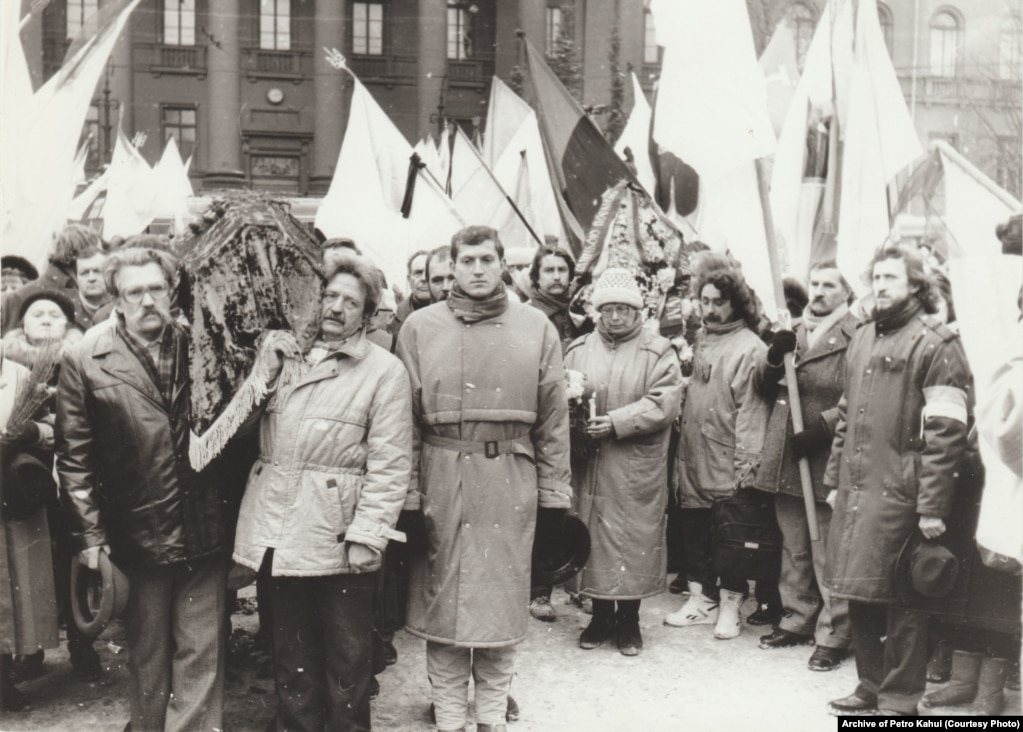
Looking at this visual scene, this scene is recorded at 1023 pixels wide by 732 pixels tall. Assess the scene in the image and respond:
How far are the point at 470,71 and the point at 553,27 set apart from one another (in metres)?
7.98

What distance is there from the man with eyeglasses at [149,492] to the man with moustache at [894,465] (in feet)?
8.48

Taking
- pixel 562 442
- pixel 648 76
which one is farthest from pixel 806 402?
pixel 648 76

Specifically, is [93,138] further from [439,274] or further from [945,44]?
[945,44]

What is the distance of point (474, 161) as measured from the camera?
970 centimetres

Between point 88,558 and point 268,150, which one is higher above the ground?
point 268,150

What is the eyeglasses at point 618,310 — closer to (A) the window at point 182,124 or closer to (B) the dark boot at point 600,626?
(B) the dark boot at point 600,626

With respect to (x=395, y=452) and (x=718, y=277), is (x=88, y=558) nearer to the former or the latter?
(x=395, y=452)

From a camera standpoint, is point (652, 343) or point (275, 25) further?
point (275, 25)

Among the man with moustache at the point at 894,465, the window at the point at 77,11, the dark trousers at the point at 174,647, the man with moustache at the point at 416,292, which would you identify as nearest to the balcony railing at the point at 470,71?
the window at the point at 77,11

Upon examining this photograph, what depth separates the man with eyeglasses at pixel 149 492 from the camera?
384cm

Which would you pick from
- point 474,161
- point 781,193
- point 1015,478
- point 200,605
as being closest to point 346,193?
point 474,161

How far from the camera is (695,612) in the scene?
5.94 m

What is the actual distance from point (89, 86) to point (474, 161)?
4.47 m

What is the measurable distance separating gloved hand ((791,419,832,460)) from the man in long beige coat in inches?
68.7
